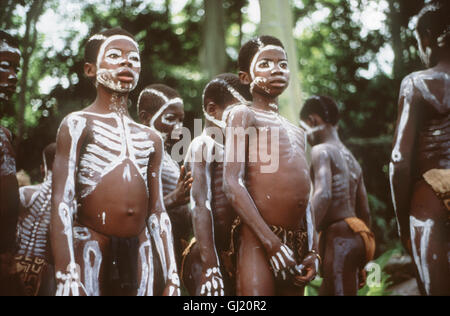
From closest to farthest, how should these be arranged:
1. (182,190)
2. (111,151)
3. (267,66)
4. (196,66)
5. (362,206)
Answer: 1. (111,151)
2. (267,66)
3. (182,190)
4. (362,206)
5. (196,66)

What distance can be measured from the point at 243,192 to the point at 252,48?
1170mm

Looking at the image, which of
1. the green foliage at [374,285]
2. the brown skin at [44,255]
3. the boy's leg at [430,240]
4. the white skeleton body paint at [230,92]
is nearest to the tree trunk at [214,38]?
the green foliage at [374,285]

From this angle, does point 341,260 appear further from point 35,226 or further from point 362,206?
point 35,226

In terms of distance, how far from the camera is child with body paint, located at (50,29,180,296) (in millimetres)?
3275

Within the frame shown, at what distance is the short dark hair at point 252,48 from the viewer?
3975 mm

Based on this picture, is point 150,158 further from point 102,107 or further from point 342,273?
point 342,273

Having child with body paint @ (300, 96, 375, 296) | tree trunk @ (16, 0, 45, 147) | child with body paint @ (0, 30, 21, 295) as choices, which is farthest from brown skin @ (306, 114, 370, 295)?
tree trunk @ (16, 0, 45, 147)

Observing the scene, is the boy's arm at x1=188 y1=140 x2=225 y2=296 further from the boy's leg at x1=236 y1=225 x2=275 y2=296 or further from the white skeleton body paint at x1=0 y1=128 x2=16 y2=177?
the white skeleton body paint at x1=0 y1=128 x2=16 y2=177

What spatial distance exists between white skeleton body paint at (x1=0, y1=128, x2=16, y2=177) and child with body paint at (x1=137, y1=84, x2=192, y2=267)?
4.60 ft

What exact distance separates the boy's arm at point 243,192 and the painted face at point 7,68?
5.03ft

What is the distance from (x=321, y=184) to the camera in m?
5.07

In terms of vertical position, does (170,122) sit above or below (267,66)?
below

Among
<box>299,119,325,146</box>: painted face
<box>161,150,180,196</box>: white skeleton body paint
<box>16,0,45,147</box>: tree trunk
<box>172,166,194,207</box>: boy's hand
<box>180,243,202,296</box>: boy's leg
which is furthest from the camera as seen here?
<box>16,0,45,147</box>: tree trunk

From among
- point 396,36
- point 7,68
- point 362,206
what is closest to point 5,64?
point 7,68
